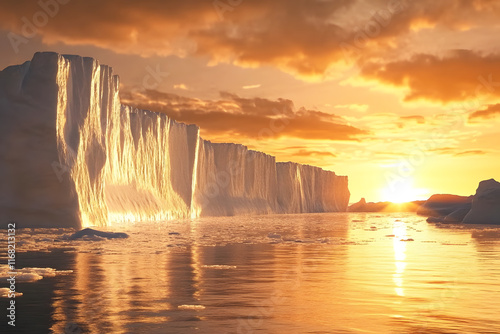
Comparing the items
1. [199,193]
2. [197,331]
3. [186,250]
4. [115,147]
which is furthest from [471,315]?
[199,193]

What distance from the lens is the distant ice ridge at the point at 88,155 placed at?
105 feet

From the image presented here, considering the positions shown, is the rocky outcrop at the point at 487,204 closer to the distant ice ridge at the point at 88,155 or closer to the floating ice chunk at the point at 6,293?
the distant ice ridge at the point at 88,155

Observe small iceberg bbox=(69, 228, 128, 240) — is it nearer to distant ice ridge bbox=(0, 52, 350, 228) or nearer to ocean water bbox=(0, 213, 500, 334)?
ocean water bbox=(0, 213, 500, 334)

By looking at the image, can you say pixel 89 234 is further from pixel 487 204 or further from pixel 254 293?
pixel 487 204

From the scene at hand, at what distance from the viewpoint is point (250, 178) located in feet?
319

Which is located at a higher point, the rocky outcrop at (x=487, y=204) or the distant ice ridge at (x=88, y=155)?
the distant ice ridge at (x=88, y=155)

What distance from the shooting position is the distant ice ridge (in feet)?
105

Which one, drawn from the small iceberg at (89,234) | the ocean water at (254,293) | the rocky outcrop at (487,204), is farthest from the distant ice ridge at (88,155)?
the rocky outcrop at (487,204)

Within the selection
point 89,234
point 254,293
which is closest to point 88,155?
point 89,234

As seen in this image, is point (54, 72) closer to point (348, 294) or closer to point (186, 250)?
point (186, 250)

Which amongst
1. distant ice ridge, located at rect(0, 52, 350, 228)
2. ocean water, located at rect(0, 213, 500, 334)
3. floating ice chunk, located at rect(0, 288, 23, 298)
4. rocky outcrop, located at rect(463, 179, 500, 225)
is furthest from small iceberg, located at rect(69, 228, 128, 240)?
rocky outcrop, located at rect(463, 179, 500, 225)

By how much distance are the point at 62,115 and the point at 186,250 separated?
20.1m

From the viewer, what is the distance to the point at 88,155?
38.6 metres

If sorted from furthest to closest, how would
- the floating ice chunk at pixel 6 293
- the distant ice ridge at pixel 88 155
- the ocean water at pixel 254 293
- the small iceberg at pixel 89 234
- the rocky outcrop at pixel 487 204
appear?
1. the rocky outcrop at pixel 487 204
2. the distant ice ridge at pixel 88 155
3. the small iceberg at pixel 89 234
4. the floating ice chunk at pixel 6 293
5. the ocean water at pixel 254 293
